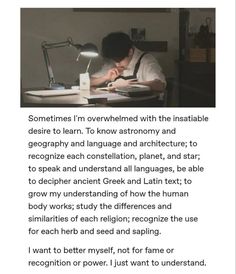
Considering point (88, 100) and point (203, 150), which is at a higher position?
point (88, 100)

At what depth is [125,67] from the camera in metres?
1.07

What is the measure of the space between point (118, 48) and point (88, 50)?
0.07 m

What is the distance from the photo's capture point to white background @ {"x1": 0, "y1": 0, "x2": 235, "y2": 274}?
104 cm

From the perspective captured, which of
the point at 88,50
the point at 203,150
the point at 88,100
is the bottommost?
the point at 203,150

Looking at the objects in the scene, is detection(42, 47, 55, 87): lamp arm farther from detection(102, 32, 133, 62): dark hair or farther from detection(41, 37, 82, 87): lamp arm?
detection(102, 32, 133, 62): dark hair

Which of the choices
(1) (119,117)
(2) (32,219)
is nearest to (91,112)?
(1) (119,117)

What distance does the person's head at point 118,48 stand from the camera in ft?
3.41

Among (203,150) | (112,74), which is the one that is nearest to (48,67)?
(112,74)

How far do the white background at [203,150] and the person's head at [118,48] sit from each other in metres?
0.10

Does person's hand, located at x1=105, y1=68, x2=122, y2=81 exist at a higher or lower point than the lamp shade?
lower

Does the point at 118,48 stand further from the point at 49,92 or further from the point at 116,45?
the point at 49,92

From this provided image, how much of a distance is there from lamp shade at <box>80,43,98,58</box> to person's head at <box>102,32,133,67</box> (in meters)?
0.03

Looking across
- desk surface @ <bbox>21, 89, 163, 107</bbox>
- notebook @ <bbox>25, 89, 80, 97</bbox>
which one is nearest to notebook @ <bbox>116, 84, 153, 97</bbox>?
desk surface @ <bbox>21, 89, 163, 107</bbox>
